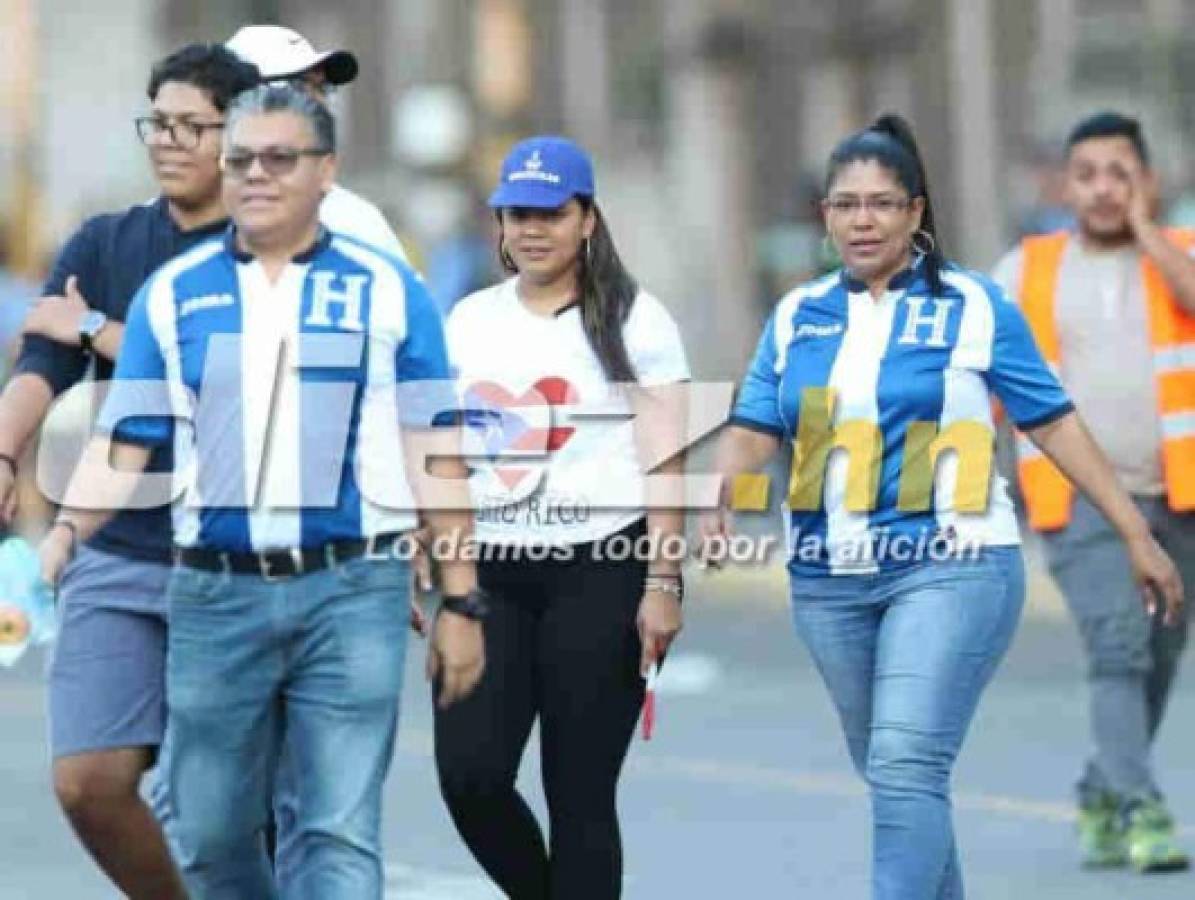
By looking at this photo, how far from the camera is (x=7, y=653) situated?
31.4 ft

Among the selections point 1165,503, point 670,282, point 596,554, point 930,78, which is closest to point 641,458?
point 596,554

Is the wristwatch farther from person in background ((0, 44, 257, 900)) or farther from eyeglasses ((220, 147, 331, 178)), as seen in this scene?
eyeglasses ((220, 147, 331, 178))

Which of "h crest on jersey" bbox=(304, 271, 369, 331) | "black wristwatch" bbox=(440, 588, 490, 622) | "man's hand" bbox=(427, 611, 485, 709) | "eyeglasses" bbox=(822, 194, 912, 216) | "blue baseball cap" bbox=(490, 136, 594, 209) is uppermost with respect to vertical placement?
"blue baseball cap" bbox=(490, 136, 594, 209)

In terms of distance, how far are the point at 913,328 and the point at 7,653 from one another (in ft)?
7.05

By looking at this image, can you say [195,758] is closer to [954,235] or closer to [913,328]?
[913,328]

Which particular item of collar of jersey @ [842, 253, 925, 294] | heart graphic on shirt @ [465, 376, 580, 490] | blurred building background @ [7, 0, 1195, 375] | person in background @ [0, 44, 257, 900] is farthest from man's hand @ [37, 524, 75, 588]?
blurred building background @ [7, 0, 1195, 375]

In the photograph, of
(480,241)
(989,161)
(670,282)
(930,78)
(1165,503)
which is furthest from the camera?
(670,282)

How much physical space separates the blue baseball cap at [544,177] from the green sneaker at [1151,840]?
10.2 ft

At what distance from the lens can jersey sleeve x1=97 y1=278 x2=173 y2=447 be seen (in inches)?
337

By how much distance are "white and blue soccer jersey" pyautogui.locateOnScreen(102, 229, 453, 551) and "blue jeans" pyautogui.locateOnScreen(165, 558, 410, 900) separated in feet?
0.35

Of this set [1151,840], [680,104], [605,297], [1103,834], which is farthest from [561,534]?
[680,104]

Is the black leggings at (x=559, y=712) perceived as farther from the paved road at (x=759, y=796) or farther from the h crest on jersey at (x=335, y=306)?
the paved road at (x=759, y=796)

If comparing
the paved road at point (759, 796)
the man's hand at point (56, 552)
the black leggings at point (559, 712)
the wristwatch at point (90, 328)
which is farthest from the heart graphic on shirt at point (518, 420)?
the paved road at point (759, 796)

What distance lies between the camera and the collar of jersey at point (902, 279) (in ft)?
31.8
